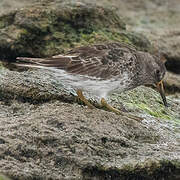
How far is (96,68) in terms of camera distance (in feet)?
21.5

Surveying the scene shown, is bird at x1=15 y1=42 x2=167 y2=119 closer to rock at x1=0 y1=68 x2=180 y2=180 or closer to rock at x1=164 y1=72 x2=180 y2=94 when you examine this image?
rock at x1=0 y1=68 x2=180 y2=180

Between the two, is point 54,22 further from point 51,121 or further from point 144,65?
Answer: point 51,121

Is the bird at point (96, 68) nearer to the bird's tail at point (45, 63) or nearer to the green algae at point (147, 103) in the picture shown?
the bird's tail at point (45, 63)

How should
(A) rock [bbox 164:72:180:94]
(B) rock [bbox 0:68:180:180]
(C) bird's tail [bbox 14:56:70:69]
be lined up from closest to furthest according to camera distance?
(B) rock [bbox 0:68:180:180] < (C) bird's tail [bbox 14:56:70:69] < (A) rock [bbox 164:72:180:94]

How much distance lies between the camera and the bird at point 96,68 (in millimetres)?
6418

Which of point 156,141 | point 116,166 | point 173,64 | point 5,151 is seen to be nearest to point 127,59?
point 156,141

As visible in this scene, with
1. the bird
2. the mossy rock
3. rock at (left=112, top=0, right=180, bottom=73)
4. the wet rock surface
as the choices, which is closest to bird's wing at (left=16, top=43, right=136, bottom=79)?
the bird

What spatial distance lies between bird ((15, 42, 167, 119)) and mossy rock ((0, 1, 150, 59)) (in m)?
1.86

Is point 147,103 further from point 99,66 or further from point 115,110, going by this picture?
point 99,66

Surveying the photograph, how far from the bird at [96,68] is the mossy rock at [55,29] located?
6.10ft

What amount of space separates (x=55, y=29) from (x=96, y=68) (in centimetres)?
263

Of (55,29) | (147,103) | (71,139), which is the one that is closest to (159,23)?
(55,29)

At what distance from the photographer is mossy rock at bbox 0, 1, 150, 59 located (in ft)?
27.9

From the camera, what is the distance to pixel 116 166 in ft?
16.8
